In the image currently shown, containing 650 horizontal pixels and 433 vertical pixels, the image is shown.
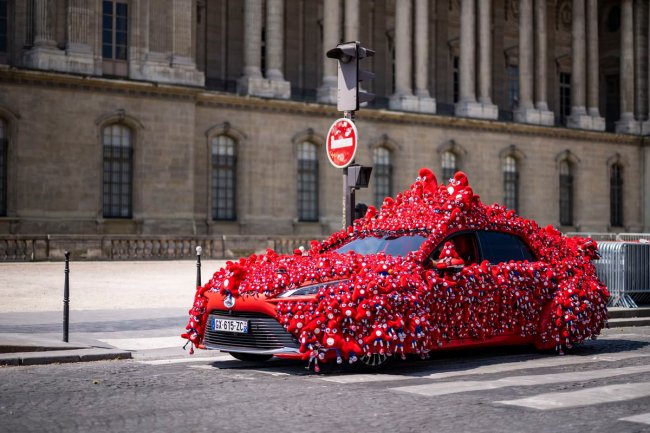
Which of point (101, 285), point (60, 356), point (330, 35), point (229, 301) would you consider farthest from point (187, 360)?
point (330, 35)

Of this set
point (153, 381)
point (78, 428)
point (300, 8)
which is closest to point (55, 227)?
point (300, 8)

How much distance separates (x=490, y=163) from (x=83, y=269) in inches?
1143

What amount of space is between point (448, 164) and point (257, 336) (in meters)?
41.2

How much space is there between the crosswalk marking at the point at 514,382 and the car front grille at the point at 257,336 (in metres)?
1.44

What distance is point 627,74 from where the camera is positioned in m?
58.8

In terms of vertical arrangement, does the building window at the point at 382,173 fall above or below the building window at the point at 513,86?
below

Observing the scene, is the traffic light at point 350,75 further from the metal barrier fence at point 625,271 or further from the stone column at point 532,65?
the stone column at point 532,65

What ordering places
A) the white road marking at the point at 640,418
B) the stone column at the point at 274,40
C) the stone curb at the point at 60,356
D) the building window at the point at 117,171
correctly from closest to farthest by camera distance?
1. the white road marking at the point at 640,418
2. the stone curb at the point at 60,356
3. the building window at the point at 117,171
4. the stone column at the point at 274,40

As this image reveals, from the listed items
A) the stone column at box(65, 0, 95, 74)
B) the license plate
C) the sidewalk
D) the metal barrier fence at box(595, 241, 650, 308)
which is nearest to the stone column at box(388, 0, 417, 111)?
the stone column at box(65, 0, 95, 74)

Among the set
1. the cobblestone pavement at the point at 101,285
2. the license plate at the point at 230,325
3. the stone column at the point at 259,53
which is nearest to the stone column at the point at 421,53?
the stone column at the point at 259,53

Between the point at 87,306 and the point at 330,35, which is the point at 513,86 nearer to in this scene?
the point at 330,35

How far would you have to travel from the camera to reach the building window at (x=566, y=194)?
56.1 m

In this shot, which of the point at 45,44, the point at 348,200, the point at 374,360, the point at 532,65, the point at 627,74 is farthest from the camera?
the point at 627,74

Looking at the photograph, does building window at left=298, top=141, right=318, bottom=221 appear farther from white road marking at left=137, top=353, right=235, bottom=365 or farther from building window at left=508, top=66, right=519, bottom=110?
white road marking at left=137, top=353, right=235, bottom=365
